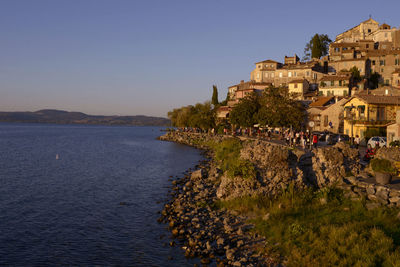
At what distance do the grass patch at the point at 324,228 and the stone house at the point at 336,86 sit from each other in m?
67.5

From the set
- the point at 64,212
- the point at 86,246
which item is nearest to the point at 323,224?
the point at 86,246

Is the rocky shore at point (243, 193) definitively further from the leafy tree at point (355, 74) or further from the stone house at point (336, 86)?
the leafy tree at point (355, 74)

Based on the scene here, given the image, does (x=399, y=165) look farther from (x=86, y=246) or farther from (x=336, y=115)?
(x=336, y=115)

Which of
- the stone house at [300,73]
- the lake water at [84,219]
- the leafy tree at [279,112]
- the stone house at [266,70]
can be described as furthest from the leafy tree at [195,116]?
the lake water at [84,219]

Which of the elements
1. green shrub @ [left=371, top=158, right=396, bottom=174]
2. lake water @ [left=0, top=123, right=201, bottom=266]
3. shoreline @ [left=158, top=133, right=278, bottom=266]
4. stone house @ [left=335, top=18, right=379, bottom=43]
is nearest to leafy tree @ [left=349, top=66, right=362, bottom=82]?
stone house @ [left=335, top=18, right=379, bottom=43]

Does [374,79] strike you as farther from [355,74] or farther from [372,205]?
[372,205]

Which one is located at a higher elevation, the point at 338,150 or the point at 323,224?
the point at 338,150

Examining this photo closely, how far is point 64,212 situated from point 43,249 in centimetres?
776

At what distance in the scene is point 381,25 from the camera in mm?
115188

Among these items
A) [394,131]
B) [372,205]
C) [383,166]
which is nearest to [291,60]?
[394,131]

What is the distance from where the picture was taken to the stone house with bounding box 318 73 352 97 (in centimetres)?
8300

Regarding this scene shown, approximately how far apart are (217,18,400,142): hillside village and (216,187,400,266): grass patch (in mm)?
33241

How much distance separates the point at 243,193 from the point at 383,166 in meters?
12.0

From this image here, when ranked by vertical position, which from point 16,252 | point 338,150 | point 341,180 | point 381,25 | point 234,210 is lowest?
point 16,252
